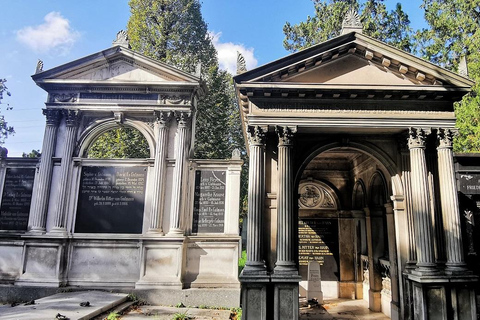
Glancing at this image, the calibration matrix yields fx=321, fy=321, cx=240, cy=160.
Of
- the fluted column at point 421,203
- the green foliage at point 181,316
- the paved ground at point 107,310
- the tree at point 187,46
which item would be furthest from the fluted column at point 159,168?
the tree at point 187,46

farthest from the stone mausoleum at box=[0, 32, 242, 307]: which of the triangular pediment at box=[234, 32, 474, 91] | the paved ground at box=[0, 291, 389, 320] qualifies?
the triangular pediment at box=[234, 32, 474, 91]

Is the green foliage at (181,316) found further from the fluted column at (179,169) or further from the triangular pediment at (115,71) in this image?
the triangular pediment at (115,71)

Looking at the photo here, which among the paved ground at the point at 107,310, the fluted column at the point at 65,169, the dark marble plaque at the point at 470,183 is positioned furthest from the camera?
the fluted column at the point at 65,169

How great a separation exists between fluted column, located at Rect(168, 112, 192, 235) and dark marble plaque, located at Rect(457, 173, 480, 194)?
8.57m

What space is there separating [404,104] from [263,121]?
4.07 m

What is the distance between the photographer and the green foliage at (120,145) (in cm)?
2039

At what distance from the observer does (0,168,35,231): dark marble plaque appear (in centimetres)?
1069

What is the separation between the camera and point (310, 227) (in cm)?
1316

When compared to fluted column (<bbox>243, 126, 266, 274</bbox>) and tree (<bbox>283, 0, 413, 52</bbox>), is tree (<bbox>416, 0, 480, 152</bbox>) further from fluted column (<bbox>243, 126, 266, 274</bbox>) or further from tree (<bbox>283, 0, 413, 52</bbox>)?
fluted column (<bbox>243, 126, 266, 274</bbox>)

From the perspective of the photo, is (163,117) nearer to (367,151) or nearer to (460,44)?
(367,151)

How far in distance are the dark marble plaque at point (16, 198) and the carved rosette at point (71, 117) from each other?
2105mm

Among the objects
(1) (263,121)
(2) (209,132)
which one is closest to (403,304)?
(1) (263,121)

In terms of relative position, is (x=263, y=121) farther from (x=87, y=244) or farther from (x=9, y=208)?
(x=9, y=208)

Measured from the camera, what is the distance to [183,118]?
35.7 ft
